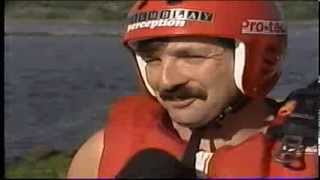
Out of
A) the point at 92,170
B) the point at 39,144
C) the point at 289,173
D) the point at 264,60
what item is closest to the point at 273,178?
the point at 289,173

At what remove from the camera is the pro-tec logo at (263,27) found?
177 centimetres

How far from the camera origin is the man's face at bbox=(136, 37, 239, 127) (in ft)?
5.85

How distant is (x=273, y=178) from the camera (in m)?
1.83

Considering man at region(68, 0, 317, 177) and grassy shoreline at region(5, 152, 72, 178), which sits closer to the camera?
man at region(68, 0, 317, 177)

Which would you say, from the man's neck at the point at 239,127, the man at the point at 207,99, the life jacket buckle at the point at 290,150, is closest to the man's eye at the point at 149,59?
the man at the point at 207,99

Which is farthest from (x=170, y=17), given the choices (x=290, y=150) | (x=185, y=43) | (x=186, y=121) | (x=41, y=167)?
(x=41, y=167)

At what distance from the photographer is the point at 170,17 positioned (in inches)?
69.6

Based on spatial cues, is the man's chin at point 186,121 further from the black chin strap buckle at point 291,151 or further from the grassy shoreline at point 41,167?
the grassy shoreline at point 41,167

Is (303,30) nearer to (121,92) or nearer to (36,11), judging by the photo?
(121,92)

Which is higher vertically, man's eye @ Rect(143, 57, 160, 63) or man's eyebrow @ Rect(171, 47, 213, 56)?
man's eyebrow @ Rect(171, 47, 213, 56)

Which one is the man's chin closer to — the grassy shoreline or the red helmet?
the red helmet

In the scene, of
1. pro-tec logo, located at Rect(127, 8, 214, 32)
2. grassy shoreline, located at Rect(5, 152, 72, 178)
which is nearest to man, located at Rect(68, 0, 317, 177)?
pro-tec logo, located at Rect(127, 8, 214, 32)

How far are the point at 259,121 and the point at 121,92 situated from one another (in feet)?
0.84

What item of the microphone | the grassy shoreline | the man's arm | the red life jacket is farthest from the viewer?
the grassy shoreline
